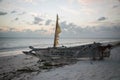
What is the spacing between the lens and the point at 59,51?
10.6m

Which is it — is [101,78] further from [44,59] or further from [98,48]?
[44,59]

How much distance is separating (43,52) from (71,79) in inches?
211

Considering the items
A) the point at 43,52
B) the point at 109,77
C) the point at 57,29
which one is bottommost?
the point at 109,77

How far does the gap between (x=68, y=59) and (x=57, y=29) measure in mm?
3531

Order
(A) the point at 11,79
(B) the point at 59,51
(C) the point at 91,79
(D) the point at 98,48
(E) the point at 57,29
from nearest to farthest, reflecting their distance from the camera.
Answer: (C) the point at 91,79 → (A) the point at 11,79 → (D) the point at 98,48 → (B) the point at 59,51 → (E) the point at 57,29

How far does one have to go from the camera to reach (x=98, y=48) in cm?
980

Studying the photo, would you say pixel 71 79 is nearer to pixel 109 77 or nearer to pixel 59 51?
pixel 109 77

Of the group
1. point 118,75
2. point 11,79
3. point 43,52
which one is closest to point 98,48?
point 118,75

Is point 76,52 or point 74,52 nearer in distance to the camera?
point 76,52

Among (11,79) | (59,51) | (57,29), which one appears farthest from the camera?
(57,29)

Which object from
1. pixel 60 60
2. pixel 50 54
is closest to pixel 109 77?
pixel 60 60

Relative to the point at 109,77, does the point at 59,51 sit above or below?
above

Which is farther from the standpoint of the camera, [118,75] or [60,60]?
[60,60]

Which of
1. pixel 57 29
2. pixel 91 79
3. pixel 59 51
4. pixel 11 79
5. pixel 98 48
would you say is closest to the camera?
pixel 91 79
